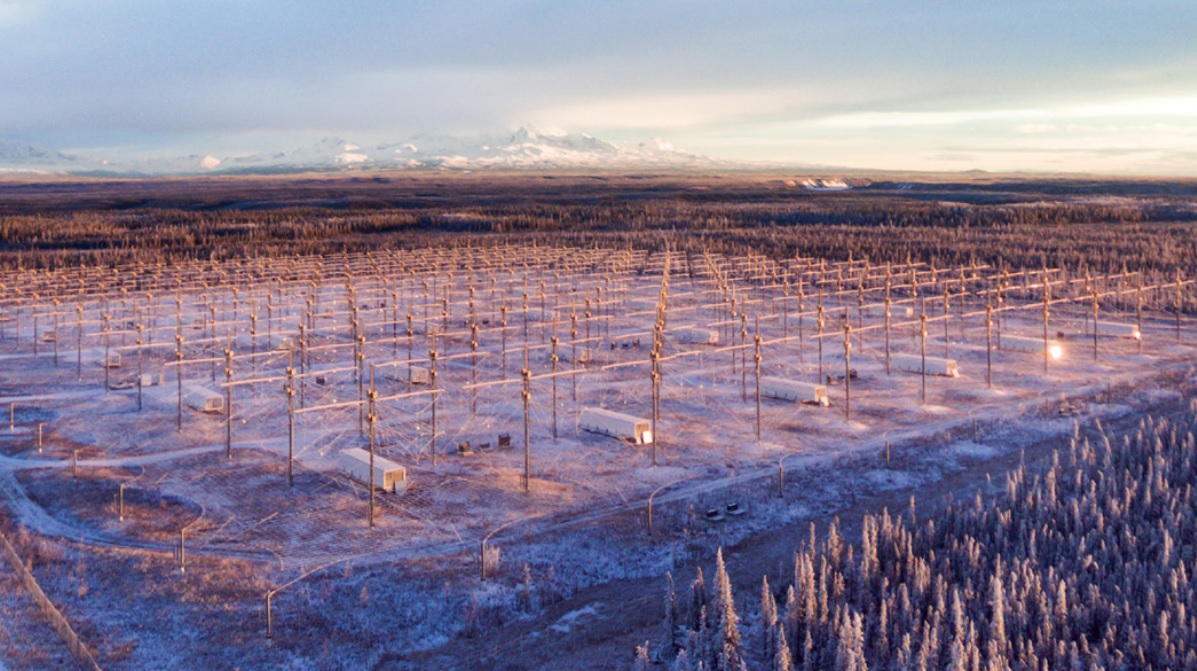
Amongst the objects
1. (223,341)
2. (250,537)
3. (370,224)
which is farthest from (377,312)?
(370,224)

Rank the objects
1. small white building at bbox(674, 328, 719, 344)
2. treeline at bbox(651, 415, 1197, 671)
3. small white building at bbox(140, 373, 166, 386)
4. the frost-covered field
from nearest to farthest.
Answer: treeline at bbox(651, 415, 1197, 671)
the frost-covered field
small white building at bbox(140, 373, 166, 386)
small white building at bbox(674, 328, 719, 344)

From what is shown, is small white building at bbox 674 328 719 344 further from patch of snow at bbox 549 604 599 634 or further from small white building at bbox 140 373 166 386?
patch of snow at bbox 549 604 599 634

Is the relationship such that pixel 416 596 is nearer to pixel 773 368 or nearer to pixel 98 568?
pixel 98 568

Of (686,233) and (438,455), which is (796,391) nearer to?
(438,455)

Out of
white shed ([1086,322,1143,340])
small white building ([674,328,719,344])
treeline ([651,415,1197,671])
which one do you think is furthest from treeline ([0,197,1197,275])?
treeline ([651,415,1197,671])

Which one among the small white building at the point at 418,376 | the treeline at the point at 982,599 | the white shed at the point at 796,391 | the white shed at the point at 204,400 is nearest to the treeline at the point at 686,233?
the white shed at the point at 796,391

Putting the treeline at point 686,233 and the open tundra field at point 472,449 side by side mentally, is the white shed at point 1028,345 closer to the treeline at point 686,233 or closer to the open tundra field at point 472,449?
the open tundra field at point 472,449

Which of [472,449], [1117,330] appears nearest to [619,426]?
[472,449]
